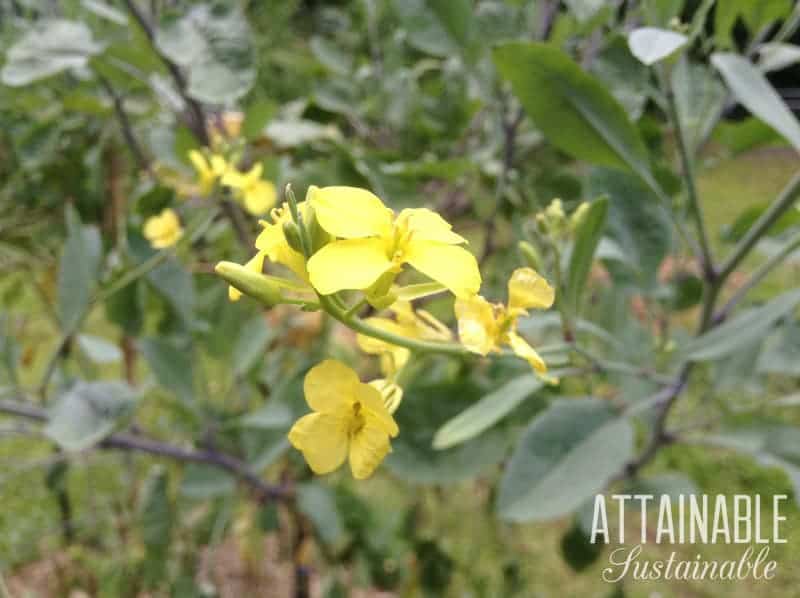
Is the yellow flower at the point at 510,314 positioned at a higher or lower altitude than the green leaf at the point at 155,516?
higher

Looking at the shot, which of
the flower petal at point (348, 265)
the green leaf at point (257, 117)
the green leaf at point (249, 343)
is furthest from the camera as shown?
the green leaf at point (249, 343)

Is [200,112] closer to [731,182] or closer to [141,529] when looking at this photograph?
[141,529]

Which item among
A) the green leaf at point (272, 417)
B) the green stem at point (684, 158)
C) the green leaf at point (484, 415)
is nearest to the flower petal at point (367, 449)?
the green leaf at point (484, 415)

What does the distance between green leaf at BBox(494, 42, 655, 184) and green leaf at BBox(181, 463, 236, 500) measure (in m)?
0.55

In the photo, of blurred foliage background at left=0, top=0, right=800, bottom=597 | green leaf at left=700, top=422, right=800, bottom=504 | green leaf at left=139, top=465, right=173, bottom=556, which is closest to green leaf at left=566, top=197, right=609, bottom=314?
blurred foliage background at left=0, top=0, right=800, bottom=597

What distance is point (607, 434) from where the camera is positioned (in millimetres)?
638

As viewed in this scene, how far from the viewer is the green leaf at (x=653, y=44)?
40 cm

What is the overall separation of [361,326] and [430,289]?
3 centimetres

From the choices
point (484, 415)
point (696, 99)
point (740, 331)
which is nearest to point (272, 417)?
point (484, 415)

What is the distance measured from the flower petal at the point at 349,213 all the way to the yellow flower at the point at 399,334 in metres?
0.07

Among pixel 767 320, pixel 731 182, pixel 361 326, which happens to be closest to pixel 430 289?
pixel 361 326

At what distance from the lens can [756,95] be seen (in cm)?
48

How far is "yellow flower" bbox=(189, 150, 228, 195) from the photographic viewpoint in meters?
0.63

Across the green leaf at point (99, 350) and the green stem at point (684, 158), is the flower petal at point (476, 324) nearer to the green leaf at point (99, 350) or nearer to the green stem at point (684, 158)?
the green stem at point (684, 158)
